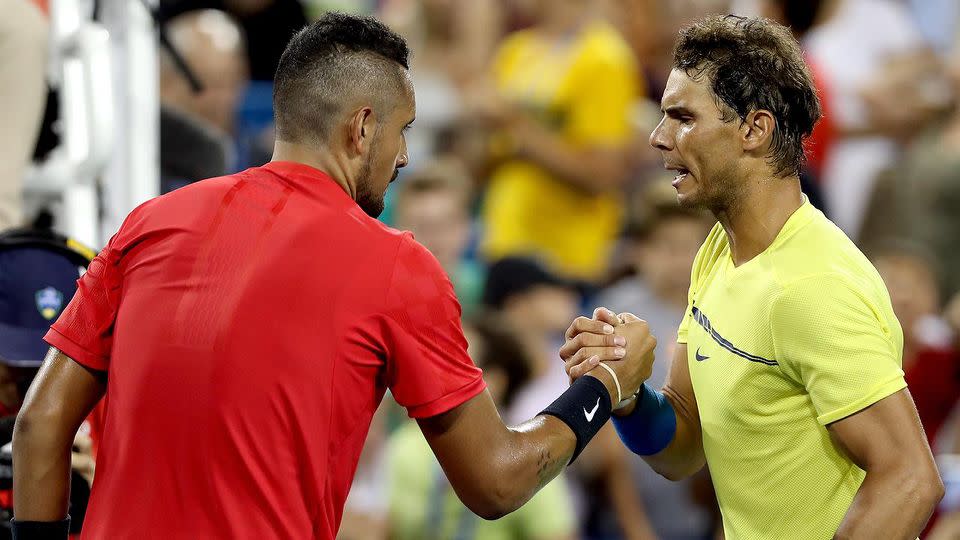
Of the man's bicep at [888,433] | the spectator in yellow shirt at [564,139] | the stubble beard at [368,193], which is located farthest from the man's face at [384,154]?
the spectator in yellow shirt at [564,139]

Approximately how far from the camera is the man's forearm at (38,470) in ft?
9.18

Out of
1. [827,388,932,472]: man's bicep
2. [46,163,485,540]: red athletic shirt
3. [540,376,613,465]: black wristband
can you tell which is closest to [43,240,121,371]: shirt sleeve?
[46,163,485,540]: red athletic shirt

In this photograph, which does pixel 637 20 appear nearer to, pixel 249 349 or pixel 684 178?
pixel 684 178

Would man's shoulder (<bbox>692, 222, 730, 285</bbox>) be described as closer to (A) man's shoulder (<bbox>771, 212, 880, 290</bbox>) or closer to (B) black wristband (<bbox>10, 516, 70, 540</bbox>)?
(A) man's shoulder (<bbox>771, 212, 880, 290</bbox>)

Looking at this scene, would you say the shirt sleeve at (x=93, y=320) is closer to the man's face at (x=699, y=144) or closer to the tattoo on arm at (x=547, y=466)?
the tattoo on arm at (x=547, y=466)

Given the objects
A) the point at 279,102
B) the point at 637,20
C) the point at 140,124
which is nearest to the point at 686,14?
the point at 637,20

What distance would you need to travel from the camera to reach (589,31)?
6.88m

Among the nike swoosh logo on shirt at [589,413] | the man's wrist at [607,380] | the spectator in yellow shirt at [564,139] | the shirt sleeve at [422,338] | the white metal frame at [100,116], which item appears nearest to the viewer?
the shirt sleeve at [422,338]

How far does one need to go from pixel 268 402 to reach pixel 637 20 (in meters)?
5.59

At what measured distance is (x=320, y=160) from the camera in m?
2.92

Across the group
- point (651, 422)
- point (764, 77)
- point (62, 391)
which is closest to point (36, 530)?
point (62, 391)

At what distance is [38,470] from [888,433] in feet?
5.51

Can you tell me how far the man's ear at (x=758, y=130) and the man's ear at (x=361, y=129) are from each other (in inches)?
31.3

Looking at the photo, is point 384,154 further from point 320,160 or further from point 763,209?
point 763,209
